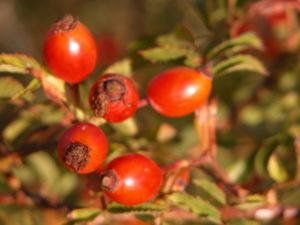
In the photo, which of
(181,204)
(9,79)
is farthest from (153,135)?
(9,79)

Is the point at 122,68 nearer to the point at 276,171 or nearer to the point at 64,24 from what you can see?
the point at 64,24

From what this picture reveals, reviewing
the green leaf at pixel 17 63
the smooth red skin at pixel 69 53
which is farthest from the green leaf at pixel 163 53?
the green leaf at pixel 17 63

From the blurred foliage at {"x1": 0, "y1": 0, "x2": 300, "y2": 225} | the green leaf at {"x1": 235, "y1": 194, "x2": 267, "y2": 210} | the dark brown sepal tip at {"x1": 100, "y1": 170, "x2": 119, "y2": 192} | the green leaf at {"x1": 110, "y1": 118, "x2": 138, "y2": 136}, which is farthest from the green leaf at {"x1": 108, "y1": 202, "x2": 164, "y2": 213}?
the green leaf at {"x1": 110, "y1": 118, "x2": 138, "y2": 136}

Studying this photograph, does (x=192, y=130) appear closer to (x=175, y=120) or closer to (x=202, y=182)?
(x=175, y=120)

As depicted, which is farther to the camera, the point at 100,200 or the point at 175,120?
the point at 175,120

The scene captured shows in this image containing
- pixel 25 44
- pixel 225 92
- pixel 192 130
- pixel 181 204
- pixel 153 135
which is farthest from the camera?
pixel 25 44

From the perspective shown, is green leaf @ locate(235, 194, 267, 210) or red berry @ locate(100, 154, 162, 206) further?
green leaf @ locate(235, 194, 267, 210)

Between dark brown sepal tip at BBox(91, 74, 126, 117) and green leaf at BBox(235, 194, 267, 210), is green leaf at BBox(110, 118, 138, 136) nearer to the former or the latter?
dark brown sepal tip at BBox(91, 74, 126, 117)
